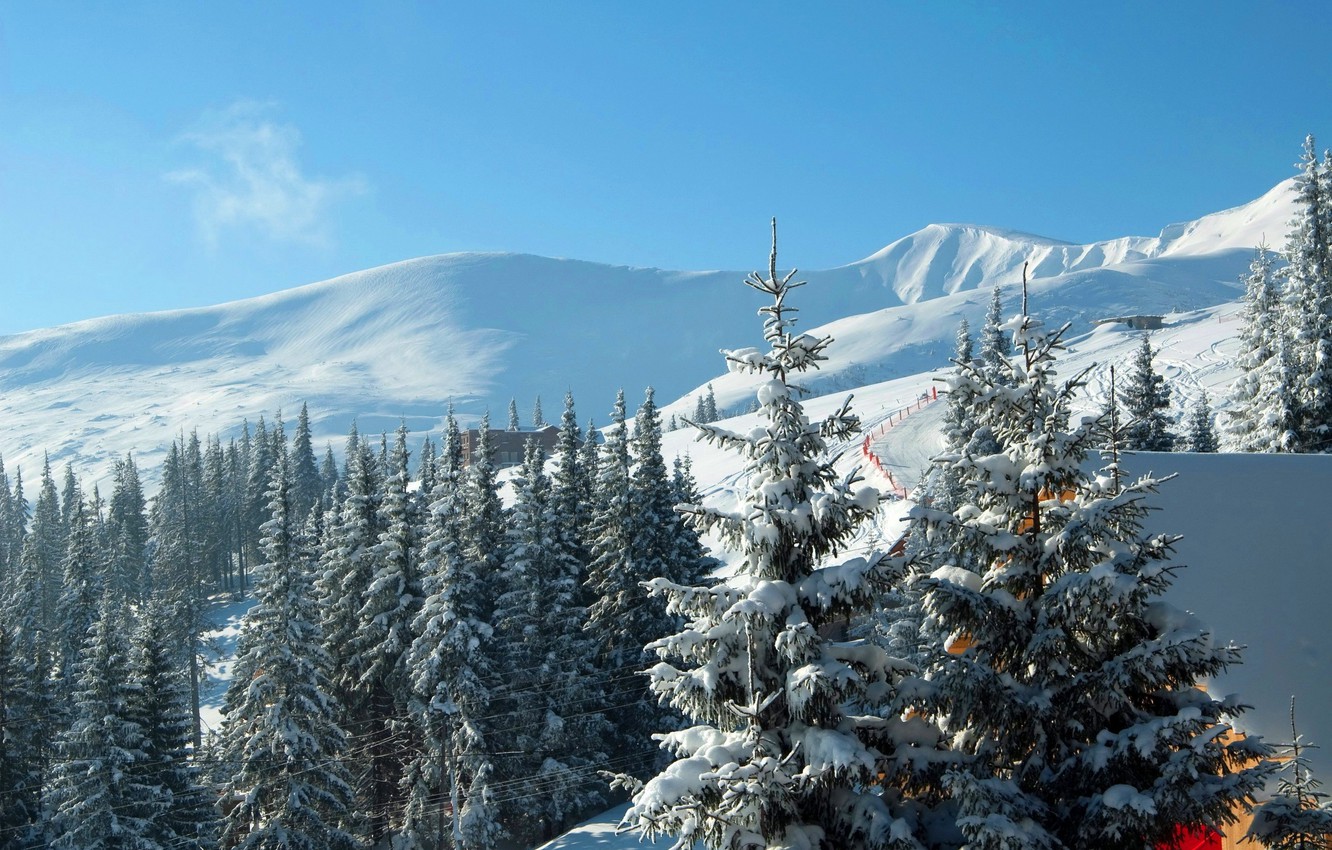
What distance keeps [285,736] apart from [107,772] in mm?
5394

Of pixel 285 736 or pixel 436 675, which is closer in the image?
pixel 285 736

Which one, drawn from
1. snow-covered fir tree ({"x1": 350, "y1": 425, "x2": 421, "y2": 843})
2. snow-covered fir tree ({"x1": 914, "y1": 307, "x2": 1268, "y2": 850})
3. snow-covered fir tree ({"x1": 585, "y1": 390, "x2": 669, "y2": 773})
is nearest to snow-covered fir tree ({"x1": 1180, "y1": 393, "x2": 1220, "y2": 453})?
snow-covered fir tree ({"x1": 585, "y1": 390, "x2": 669, "y2": 773})

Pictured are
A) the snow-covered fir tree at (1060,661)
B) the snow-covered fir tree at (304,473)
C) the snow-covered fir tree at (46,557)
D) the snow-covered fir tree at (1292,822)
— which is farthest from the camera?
the snow-covered fir tree at (304,473)

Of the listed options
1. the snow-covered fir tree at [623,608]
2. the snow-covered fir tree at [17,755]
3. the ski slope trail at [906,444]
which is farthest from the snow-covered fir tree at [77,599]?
the ski slope trail at [906,444]

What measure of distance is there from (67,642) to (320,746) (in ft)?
105

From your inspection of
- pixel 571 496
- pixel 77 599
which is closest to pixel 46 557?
pixel 77 599

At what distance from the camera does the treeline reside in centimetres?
3048

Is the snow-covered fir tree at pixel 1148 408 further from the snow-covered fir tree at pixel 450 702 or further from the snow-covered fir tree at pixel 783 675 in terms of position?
the snow-covered fir tree at pixel 783 675

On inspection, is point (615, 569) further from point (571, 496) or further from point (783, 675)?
point (783, 675)

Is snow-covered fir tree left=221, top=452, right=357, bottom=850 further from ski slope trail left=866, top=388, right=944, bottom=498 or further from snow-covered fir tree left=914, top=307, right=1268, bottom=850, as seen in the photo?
ski slope trail left=866, top=388, right=944, bottom=498

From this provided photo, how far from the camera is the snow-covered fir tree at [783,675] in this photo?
1027 cm

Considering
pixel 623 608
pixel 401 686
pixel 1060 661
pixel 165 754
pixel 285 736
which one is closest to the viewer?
pixel 1060 661

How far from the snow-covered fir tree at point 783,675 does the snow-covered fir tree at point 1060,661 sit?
0.77 m

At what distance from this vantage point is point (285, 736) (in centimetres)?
Answer: 2988
